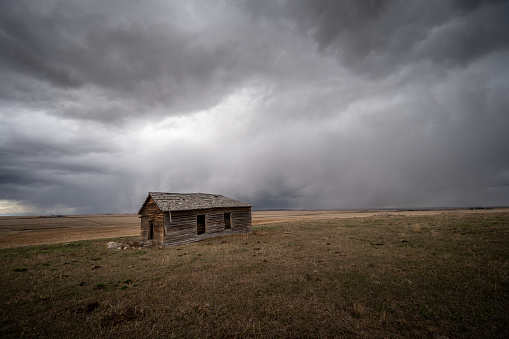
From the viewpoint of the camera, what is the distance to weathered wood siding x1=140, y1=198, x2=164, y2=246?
2155 centimetres

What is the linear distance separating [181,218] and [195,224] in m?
1.97

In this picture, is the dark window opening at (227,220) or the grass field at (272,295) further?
the dark window opening at (227,220)

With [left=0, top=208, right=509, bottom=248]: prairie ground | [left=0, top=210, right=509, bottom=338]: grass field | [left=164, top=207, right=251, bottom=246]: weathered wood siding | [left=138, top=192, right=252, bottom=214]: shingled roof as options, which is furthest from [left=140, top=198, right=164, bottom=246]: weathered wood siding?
[left=0, top=208, right=509, bottom=248]: prairie ground

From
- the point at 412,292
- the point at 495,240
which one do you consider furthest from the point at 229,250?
the point at 495,240

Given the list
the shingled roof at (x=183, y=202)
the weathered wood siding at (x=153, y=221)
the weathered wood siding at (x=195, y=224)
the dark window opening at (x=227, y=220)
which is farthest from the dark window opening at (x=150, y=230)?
the dark window opening at (x=227, y=220)

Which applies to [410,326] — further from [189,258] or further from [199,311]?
[189,258]

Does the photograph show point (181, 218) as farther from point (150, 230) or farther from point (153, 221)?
point (150, 230)

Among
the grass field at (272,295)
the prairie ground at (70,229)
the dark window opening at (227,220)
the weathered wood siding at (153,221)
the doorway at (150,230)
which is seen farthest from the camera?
the prairie ground at (70,229)

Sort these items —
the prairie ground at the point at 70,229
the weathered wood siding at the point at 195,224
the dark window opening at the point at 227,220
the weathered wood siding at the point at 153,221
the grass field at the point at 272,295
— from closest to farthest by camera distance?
1. the grass field at the point at 272,295
2. the weathered wood siding at the point at 153,221
3. the weathered wood siding at the point at 195,224
4. the dark window opening at the point at 227,220
5. the prairie ground at the point at 70,229

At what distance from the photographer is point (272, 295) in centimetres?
858

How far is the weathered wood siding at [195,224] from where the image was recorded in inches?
855

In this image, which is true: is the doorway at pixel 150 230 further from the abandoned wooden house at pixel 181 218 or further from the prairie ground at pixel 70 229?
the prairie ground at pixel 70 229

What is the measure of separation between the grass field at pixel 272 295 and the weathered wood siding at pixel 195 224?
21.7 feet

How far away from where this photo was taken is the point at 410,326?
20.5ft
